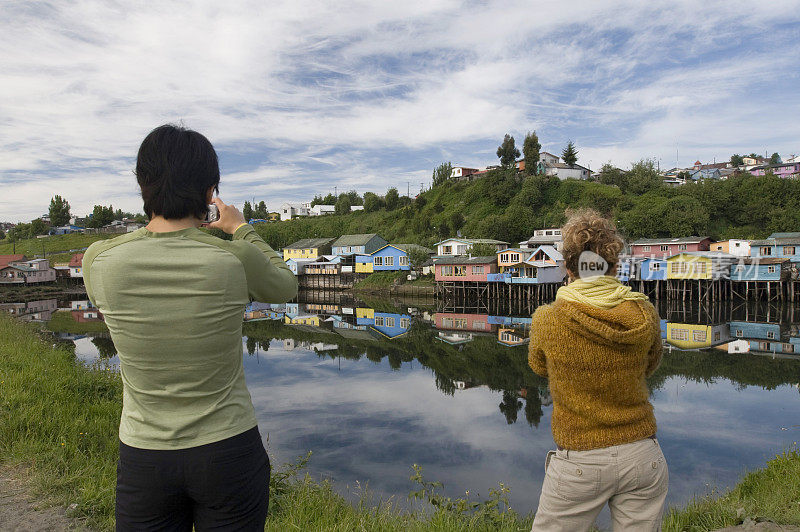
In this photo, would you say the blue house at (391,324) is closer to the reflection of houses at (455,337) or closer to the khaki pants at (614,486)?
the reflection of houses at (455,337)

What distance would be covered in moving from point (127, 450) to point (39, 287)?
57.5 meters

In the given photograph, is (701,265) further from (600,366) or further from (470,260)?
(600,366)

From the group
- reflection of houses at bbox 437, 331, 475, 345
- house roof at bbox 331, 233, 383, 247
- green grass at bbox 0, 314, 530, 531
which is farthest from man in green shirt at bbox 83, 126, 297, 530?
house roof at bbox 331, 233, 383, 247

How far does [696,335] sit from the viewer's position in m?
19.6

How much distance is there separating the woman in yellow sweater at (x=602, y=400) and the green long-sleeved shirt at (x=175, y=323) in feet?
3.86

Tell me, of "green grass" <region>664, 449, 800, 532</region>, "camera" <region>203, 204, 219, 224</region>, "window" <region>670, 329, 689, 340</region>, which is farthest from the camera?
"window" <region>670, 329, 689, 340</region>

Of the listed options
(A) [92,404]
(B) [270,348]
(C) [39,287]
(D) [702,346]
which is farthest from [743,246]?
(C) [39,287]

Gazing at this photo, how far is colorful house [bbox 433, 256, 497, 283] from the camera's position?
35469 millimetres

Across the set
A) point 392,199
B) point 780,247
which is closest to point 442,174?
point 392,199

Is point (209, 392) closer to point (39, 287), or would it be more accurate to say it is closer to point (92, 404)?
point (92, 404)

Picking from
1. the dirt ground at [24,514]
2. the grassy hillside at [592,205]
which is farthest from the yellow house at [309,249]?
the dirt ground at [24,514]

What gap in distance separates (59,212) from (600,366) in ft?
322

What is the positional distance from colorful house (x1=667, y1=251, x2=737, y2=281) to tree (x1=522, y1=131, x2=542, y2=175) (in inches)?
1070

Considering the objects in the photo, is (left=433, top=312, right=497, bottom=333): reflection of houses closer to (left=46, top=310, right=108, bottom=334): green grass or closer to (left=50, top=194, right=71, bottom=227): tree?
(left=46, top=310, right=108, bottom=334): green grass
